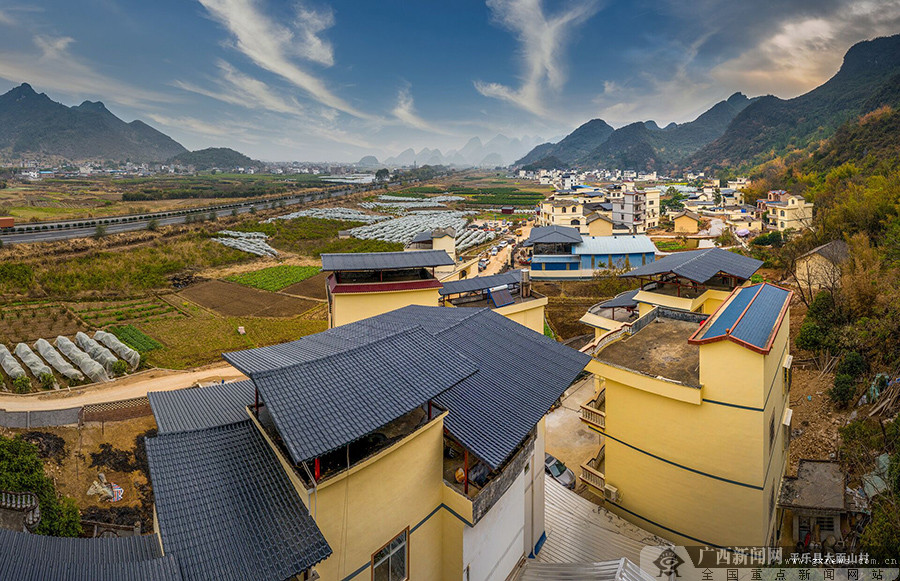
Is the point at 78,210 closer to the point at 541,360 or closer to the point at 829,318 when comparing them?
the point at 541,360

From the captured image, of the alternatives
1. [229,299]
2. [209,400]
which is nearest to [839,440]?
[209,400]

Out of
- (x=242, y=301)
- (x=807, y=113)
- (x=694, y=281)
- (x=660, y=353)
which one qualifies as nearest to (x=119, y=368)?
(x=242, y=301)

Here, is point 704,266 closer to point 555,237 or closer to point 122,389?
point 555,237

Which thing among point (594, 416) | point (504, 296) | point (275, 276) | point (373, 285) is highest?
point (373, 285)

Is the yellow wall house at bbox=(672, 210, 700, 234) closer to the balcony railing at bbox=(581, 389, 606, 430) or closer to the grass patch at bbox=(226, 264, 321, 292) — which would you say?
the grass patch at bbox=(226, 264, 321, 292)

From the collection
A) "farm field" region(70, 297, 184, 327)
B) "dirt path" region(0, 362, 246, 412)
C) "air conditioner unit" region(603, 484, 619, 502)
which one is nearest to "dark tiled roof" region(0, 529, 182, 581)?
"air conditioner unit" region(603, 484, 619, 502)

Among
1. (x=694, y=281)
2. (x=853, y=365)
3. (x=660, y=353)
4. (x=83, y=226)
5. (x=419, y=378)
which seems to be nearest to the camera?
(x=419, y=378)

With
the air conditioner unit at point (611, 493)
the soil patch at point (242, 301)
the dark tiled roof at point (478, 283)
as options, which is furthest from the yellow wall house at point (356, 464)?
the soil patch at point (242, 301)
